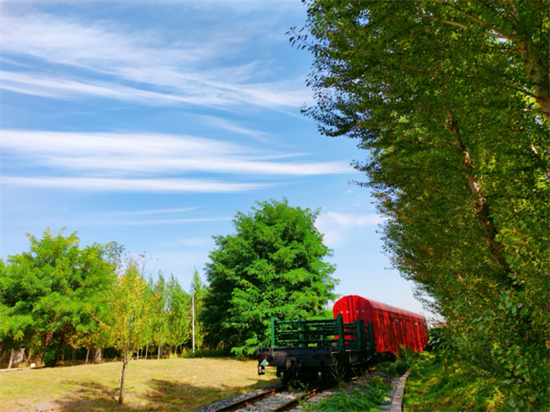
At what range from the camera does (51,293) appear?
76.9 ft

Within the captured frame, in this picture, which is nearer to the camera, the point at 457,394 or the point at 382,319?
the point at 457,394

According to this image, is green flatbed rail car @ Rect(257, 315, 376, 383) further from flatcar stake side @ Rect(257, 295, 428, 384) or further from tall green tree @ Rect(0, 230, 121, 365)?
tall green tree @ Rect(0, 230, 121, 365)

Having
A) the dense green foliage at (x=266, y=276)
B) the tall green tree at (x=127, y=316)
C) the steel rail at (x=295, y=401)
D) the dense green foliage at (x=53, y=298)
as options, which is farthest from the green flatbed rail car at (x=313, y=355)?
the dense green foliage at (x=53, y=298)

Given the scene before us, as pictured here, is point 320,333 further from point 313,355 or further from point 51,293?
point 51,293

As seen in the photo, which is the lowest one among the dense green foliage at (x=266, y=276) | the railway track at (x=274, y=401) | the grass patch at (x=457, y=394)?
the railway track at (x=274, y=401)

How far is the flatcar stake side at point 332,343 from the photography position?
36.4ft

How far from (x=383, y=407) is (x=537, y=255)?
5615mm

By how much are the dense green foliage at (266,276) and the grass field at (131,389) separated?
5813 millimetres

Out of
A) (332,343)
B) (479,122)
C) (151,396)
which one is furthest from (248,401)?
(479,122)

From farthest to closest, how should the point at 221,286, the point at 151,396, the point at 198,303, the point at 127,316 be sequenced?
the point at 198,303 < the point at 221,286 < the point at 151,396 < the point at 127,316

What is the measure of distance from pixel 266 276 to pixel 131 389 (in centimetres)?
1179

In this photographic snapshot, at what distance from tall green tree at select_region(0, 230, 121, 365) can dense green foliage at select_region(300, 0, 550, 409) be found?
67.5 ft

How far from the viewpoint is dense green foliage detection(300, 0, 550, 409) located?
4.20 meters

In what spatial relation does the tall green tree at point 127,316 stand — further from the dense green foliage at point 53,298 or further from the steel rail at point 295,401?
the dense green foliage at point 53,298
